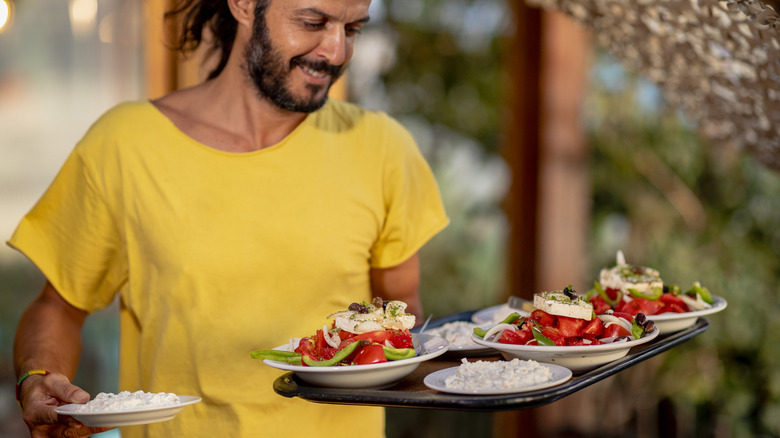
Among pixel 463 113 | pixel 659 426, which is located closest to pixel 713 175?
pixel 659 426

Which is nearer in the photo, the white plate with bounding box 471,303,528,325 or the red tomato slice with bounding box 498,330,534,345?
the red tomato slice with bounding box 498,330,534,345

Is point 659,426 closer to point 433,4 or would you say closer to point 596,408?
point 596,408

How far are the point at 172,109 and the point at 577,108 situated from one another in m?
2.09

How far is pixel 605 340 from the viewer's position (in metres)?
1.37

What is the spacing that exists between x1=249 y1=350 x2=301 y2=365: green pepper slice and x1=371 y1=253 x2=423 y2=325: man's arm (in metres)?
0.54

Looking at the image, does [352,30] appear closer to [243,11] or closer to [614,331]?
[243,11]

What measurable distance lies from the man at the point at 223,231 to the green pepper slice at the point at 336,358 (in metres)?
0.34

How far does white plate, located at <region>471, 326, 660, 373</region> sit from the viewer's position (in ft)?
4.34

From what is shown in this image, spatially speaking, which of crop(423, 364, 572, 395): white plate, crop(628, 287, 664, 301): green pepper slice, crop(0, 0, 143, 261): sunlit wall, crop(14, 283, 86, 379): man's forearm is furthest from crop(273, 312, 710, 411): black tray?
crop(0, 0, 143, 261): sunlit wall

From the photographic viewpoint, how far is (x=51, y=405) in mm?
1358

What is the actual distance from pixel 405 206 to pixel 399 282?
0.19 m

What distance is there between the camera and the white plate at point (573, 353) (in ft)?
4.34

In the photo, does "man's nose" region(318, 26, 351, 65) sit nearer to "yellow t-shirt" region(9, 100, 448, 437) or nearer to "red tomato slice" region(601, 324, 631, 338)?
"yellow t-shirt" region(9, 100, 448, 437)

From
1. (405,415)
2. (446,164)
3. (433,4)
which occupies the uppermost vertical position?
(433,4)
